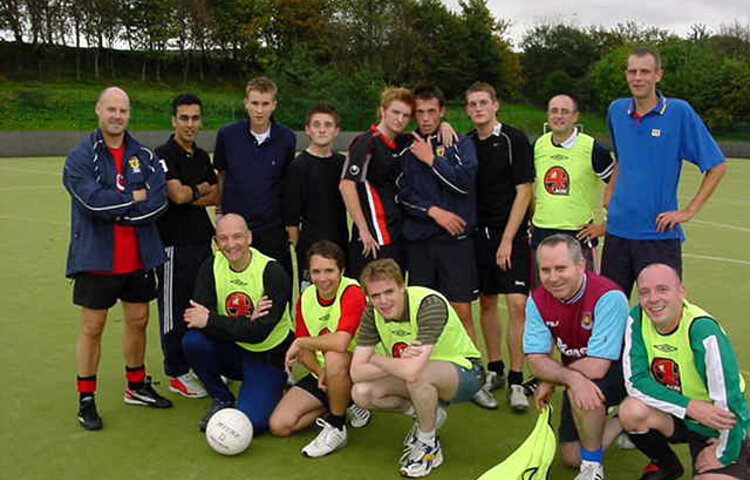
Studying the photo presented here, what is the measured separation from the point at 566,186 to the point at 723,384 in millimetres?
1984

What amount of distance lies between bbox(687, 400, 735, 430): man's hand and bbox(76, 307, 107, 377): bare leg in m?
3.18

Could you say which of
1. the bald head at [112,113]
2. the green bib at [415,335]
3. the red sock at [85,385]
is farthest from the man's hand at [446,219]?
the red sock at [85,385]

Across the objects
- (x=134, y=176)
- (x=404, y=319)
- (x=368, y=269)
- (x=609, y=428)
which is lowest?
(x=609, y=428)

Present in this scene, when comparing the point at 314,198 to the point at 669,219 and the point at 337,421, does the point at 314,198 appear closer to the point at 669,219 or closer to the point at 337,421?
the point at 337,421

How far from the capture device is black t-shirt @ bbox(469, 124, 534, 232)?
488 cm

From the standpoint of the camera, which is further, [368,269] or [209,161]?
[209,161]

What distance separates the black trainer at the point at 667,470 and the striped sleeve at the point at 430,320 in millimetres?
1222

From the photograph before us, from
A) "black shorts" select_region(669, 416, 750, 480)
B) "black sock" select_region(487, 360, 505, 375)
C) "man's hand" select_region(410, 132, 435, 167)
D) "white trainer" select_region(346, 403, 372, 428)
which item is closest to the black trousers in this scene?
"white trainer" select_region(346, 403, 372, 428)

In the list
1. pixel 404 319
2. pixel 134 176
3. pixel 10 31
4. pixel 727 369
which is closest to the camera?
pixel 727 369

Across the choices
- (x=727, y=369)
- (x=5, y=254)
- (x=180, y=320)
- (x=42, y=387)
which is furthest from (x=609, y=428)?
(x=5, y=254)

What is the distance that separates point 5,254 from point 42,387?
192 inches

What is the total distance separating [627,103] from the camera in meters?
4.63

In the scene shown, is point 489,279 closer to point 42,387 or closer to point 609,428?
point 609,428

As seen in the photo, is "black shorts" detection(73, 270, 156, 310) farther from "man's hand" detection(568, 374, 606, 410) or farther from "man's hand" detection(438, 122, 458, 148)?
"man's hand" detection(568, 374, 606, 410)
